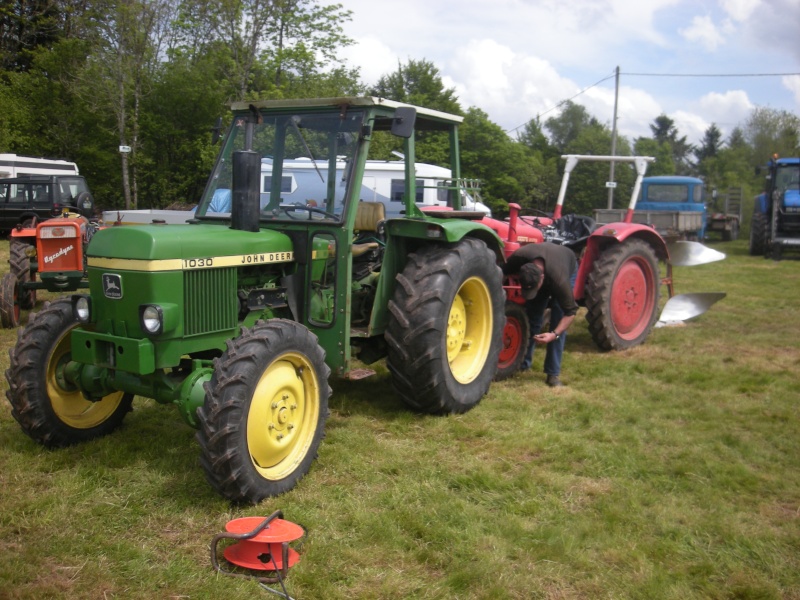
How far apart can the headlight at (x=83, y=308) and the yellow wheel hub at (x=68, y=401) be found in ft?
1.09

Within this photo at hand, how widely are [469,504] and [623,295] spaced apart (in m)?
4.03

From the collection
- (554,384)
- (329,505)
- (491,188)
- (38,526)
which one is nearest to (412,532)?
(329,505)

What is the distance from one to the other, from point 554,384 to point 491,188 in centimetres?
2275

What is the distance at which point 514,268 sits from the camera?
630 cm

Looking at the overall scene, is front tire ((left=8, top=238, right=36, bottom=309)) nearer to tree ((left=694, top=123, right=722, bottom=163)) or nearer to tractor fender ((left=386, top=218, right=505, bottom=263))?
tractor fender ((left=386, top=218, right=505, bottom=263))

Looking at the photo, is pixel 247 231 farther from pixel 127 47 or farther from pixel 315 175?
pixel 127 47

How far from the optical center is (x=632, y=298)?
743 centimetres


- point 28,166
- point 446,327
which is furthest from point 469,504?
point 28,166

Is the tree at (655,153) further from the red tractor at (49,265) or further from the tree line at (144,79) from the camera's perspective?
the red tractor at (49,265)

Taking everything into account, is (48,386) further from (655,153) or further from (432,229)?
(655,153)

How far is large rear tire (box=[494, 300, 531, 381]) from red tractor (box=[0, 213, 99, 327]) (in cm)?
462

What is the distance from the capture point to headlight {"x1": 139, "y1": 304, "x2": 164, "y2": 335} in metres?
3.76

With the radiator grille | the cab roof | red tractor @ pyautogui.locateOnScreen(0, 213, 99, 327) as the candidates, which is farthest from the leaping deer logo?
red tractor @ pyautogui.locateOnScreen(0, 213, 99, 327)

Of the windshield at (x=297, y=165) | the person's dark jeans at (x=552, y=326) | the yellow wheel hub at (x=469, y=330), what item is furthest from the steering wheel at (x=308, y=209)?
the person's dark jeans at (x=552, y=326)
